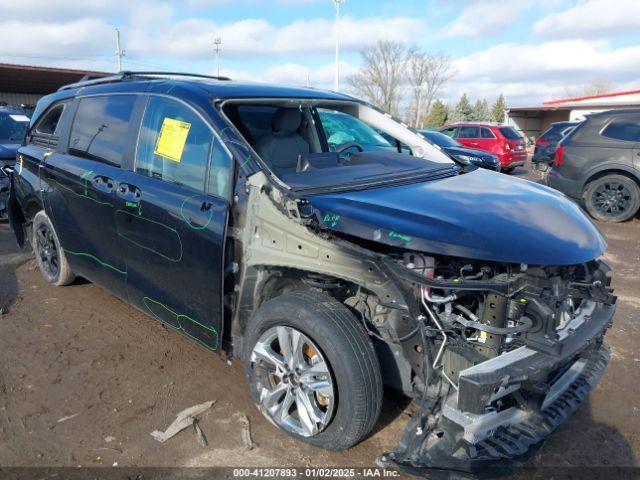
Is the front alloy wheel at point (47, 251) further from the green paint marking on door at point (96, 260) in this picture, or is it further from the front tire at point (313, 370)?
the front tire at point (313, 370)

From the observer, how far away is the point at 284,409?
279 centimetres

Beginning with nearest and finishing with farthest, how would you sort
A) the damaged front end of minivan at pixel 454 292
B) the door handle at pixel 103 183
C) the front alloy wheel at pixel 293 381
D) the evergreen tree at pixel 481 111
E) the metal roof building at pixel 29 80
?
the damaged front end of minivan at pixel 454 292 < the front alloy wheel at pixel 293 381 < the door handle at pixel 103 183 < the metal roof building at pixel 29 80 < the evergreen tree at pixel 481 111

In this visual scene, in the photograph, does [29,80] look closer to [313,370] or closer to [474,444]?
[313,370]

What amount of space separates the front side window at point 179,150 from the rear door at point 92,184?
240 mm

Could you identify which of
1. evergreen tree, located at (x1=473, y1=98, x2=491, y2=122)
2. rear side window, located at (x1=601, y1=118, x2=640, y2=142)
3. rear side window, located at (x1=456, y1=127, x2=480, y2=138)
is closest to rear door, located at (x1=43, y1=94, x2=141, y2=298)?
rear side window, located at (x1=601, y1=118, x2=640, y2=142)

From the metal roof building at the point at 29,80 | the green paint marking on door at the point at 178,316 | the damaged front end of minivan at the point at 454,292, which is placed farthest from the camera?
the metal roof building at the point at 29,80

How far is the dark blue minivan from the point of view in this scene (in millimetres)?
2307

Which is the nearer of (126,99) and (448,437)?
(448,437)

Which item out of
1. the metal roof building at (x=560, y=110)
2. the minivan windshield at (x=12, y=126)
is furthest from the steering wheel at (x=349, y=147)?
the metal roof building at (x=560, y=110)

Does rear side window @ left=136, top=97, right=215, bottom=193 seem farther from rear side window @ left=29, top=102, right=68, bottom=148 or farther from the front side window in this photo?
rear side window @ left=29, top=102, right=68, bottom=148

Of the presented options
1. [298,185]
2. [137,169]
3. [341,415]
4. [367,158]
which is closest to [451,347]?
[341,415]

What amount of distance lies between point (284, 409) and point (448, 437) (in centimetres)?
92

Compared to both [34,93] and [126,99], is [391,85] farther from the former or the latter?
[126,99]

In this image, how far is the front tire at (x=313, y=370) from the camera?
95.0 inches
